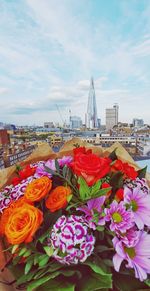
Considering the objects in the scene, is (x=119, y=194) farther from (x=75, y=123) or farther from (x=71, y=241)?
(x=75, y=123)

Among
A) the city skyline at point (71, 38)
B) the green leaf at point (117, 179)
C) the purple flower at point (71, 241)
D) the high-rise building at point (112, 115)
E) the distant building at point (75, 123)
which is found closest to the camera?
the purple flower at point (71, 241)

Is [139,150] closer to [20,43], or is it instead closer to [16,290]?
[20,43]

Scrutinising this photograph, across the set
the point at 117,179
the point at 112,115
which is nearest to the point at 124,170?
the point at 117,179

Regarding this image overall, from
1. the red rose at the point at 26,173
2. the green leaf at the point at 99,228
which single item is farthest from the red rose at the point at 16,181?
the green leaf at the point at 99,228

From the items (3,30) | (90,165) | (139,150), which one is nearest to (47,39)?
(3,30)

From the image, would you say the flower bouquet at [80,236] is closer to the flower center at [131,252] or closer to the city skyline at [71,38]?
the flower center at [131,252]

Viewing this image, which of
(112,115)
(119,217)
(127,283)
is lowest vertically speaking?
(127,283)
